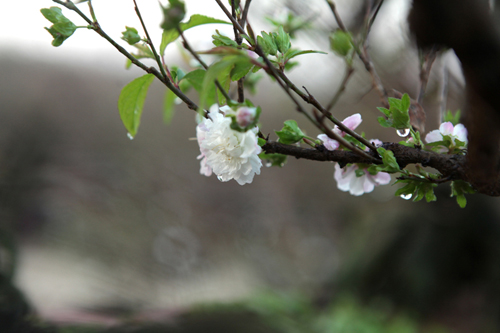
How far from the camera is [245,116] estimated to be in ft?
0.79

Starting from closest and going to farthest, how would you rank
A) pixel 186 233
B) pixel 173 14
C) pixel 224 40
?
pixel 173 14, pixel 224 40, pixel 186 233

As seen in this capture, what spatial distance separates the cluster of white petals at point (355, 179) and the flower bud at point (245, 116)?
0.17m

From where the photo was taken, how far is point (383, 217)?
1.96m

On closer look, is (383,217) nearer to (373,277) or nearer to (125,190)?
(373,277)

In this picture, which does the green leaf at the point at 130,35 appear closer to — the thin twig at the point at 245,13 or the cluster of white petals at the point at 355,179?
the thin twig at the point at 245,13

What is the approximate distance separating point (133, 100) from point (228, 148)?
174 mm

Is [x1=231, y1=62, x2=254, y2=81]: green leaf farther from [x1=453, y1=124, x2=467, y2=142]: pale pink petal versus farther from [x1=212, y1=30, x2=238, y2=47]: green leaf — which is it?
[x1=453, y1=124, x2=467, y2=142]: pale pink petal

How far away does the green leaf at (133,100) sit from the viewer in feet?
1.22

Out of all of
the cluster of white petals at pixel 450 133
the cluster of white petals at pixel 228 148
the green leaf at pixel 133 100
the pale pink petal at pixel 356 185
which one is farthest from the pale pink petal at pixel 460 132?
the green leaf at pixel 133 100

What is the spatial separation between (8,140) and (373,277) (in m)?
2.06

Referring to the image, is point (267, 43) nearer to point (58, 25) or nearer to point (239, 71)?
point (239, 71)

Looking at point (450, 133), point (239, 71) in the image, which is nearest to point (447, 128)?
point (450, 133)

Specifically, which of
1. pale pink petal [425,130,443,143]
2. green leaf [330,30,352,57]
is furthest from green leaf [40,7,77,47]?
pale pink petal [425,130,443,143]

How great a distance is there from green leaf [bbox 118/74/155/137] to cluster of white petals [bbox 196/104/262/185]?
0.37ft
